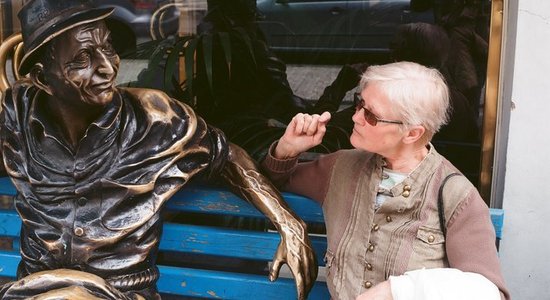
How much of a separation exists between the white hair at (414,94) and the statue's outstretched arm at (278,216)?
0.50m

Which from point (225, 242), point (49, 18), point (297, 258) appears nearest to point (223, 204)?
point (225, 242)

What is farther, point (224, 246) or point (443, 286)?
point (224, 246)

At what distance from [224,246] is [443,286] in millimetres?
918

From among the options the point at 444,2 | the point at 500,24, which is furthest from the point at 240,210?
the point at 444,2

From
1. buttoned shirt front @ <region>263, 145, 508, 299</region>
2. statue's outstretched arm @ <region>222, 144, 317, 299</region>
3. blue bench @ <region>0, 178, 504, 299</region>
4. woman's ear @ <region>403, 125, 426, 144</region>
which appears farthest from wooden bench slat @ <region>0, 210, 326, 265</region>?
woman's ear @ <region>403, 125, 426, 144</region>

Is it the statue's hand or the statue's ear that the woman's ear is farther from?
the statue's ear

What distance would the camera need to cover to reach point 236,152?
7.44ft

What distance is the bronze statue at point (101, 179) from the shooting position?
199 cm

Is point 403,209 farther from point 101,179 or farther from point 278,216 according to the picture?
point 101,179

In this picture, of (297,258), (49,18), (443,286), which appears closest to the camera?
(443,286)

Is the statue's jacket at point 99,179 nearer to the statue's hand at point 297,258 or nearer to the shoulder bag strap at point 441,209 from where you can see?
the statue's hand at point 297,258

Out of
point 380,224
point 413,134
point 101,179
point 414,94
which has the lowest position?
point 380,224

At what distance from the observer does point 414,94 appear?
1865 mm

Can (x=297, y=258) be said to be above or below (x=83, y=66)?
below
